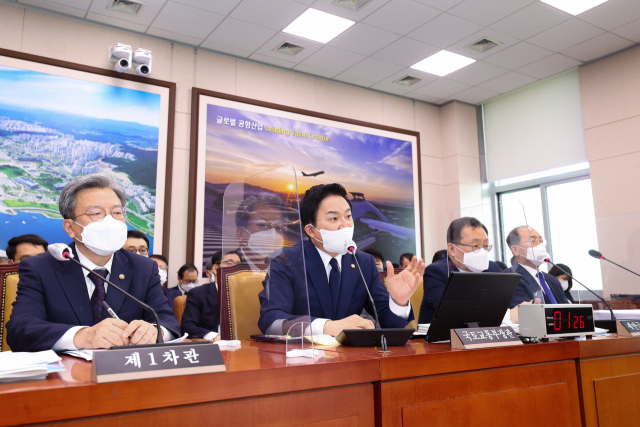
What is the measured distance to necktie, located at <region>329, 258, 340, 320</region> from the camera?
183cm

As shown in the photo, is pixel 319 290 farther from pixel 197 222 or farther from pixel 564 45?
pixel 564 45

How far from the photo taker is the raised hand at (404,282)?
1.67m

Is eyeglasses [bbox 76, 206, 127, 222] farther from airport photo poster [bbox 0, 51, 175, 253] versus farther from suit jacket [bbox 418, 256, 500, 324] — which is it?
airport photo poster [bbox 0, 51, 175, 253]

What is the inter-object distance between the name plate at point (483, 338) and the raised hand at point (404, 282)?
33 centimetres

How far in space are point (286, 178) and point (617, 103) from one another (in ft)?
15.5

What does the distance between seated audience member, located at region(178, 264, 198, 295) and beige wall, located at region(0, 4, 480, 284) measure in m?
0.13

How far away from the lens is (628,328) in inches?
69.1

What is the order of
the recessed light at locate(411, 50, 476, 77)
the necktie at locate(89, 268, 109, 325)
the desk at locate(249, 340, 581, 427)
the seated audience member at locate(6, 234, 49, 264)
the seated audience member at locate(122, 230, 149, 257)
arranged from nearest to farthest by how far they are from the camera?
the desk at locate(249, 340, 581, 427), the necktie at locate(89, 268, 109, 325), the seated audience member at locate(6, 234, 49, 264), the seated audience member at locate(122, 230, 149, 257), the recessed light at locate(411, 50, 476, 77)

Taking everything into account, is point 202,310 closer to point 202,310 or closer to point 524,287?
point 202,310

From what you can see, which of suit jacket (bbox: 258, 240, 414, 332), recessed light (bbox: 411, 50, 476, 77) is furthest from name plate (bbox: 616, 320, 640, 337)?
recessed light (bbox: 411, 50, 476, 77)

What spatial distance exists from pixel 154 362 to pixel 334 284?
1037 millimetres

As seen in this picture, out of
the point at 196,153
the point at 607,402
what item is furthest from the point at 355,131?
the point at 607,402

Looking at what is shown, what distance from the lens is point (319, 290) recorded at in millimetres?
1812

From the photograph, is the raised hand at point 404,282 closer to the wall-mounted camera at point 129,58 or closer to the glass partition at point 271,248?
the glass partition at point 271,248
